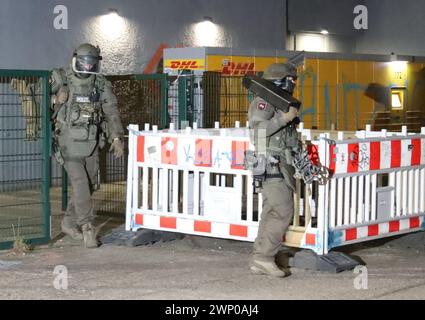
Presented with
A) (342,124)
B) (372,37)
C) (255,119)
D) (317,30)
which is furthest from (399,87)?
(255,119)

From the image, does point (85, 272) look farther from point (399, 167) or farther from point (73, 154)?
point (399, 167)

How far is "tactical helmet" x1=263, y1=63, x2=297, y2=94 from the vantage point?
29.7ft

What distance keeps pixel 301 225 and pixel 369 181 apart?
0.98 meters

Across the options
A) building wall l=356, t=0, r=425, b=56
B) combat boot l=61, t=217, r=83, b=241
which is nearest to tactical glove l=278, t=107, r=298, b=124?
combat boot l=61, t=217, r=83, b=241

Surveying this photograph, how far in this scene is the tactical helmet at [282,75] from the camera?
9.05m

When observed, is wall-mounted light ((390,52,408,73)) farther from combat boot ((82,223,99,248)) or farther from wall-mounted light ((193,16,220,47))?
combat boot ((82,223,99,248))

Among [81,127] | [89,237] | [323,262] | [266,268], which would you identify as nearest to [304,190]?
[323,262]

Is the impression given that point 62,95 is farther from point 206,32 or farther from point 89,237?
point 206,32

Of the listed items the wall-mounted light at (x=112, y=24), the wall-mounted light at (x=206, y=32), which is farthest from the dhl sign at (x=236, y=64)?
the wall-mounted light at (x=206, y=32)

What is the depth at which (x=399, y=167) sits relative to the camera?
10.4m

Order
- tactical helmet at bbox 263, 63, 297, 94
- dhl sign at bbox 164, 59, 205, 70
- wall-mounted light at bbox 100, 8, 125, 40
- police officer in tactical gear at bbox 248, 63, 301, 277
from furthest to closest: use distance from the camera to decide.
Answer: wall-mounted light at bbox 100, 8, 125, 40
dhl sign at bbox 164, 59, 205, 70
tactical helmet at bbox 263, 63, 297, 94
police officer in tactical gear at bbox 248, 63, 301, 277

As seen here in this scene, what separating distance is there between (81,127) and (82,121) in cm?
7

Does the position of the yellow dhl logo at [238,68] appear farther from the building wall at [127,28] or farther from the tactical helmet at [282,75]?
the tactical helmet at [282,75]

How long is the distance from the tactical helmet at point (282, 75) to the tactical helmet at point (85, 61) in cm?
251
